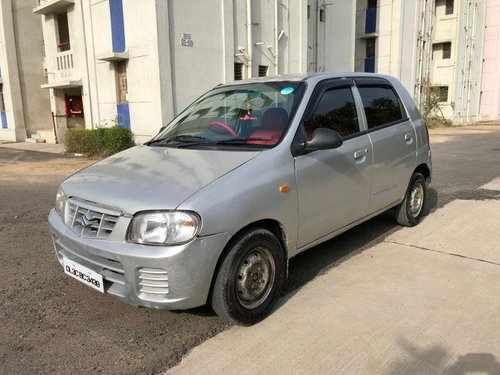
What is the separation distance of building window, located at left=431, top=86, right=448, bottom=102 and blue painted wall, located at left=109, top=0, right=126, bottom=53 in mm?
22563

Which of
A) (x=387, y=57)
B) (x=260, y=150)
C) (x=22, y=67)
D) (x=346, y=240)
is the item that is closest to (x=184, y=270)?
(x=260, y=150)

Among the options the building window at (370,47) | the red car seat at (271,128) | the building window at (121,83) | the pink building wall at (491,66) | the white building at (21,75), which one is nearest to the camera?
the red car seat at (271,128)

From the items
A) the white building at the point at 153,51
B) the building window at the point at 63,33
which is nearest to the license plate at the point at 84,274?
the white building at the point at 153,51

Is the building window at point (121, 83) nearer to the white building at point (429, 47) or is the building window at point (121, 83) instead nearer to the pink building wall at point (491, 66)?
the white building at point (429, 47)

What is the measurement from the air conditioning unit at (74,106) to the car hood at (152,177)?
57.1 ft

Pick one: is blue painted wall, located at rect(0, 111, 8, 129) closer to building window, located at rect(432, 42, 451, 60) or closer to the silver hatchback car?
the silver hatchback car

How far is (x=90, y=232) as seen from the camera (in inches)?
123

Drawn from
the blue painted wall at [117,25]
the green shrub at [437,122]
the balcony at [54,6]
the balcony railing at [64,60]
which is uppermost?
the balcony at [54,6]

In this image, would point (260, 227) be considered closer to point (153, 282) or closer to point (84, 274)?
point (153, 282)

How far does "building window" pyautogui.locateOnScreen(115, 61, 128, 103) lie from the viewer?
15555 millimetres

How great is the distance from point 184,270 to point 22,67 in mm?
21191

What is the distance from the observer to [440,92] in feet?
102

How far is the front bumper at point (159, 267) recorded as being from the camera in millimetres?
2844

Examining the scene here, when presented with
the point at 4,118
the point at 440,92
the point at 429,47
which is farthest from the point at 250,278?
the point at 440,92
